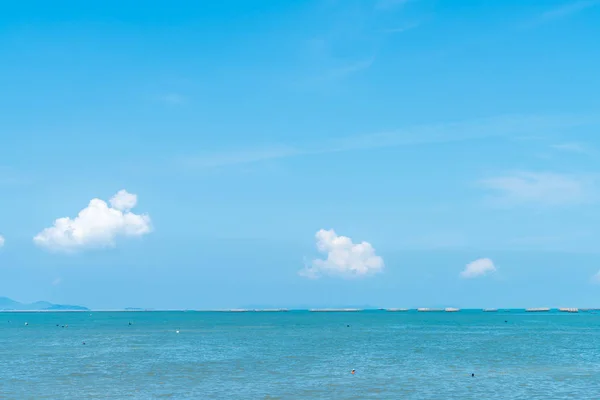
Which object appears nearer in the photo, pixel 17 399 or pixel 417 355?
pixel 17 399

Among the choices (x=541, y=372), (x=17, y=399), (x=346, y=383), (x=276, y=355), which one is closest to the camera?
(x=17, y=399)

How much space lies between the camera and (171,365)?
7688 cm

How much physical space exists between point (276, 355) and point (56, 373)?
1202 inches

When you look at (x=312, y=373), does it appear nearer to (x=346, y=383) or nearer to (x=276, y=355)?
(x=346, y=383)

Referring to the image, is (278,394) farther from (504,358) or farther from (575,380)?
(504,358)

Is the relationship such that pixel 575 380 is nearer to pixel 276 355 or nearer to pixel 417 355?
pixel 417 355

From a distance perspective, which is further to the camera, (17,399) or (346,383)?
(346,383)

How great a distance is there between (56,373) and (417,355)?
46.4 metres

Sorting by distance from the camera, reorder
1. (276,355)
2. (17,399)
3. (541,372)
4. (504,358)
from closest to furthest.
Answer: (17,399), (541,372), (504,358), (276,355)

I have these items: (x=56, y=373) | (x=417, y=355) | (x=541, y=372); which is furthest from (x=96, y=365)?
(x=541, y=372)

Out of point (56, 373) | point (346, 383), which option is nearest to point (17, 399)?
point (56, 373)

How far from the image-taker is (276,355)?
90875 millimetres

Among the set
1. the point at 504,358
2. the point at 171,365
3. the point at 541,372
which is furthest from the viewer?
the point at 504,358

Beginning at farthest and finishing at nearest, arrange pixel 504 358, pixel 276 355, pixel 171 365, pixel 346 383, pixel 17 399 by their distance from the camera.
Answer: pixel 276 355 → pixel 504 358 → pixel 171 365 → pixel 346 383 → pixel 17 399
